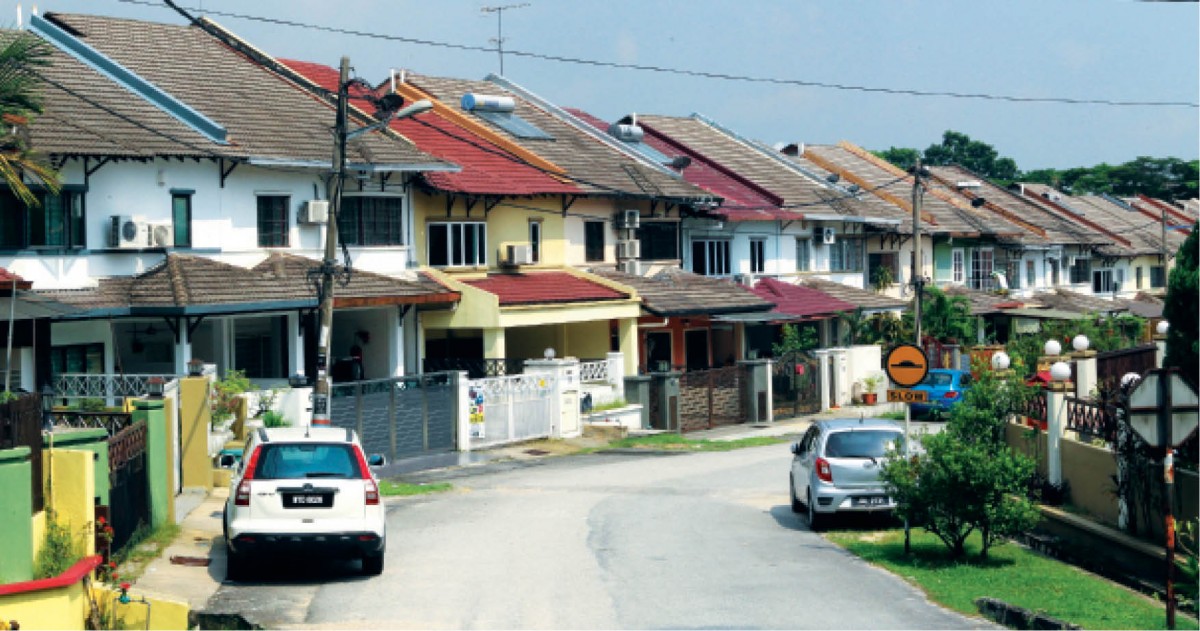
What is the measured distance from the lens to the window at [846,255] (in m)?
55.3

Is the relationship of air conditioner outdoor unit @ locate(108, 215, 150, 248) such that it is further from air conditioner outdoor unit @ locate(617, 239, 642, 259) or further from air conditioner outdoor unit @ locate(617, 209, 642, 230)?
air conditioner outdoor unit @ locate(617, 239, 642, 259)

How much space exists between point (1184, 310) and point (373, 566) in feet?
32.6

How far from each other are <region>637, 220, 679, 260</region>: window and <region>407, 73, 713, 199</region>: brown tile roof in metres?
1.30

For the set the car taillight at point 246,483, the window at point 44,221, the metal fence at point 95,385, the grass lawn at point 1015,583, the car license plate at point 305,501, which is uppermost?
the window at point 44,221

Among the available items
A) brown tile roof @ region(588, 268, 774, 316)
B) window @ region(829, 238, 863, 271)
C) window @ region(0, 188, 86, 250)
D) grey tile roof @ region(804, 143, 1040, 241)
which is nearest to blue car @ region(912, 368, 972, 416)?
brown tile roof @ region(588, 268, 774, 316)

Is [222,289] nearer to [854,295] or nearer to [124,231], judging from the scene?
[124,231]

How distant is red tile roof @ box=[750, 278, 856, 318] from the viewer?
4806 cm

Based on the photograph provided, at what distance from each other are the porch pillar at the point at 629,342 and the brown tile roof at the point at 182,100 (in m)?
8.01

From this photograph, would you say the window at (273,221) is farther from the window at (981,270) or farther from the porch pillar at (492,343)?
the window at (981,270)

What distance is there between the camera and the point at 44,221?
29.3 meters

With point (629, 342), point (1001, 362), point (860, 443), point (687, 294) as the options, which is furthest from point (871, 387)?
point (860, 443)

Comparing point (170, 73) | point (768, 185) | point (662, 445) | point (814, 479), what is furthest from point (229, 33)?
point (814, 479)

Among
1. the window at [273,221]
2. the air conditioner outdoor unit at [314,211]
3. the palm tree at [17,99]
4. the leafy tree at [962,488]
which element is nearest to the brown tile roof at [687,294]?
the air conditioner outdoor unit at [314,211]

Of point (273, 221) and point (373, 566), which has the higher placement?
point (273, 221)
